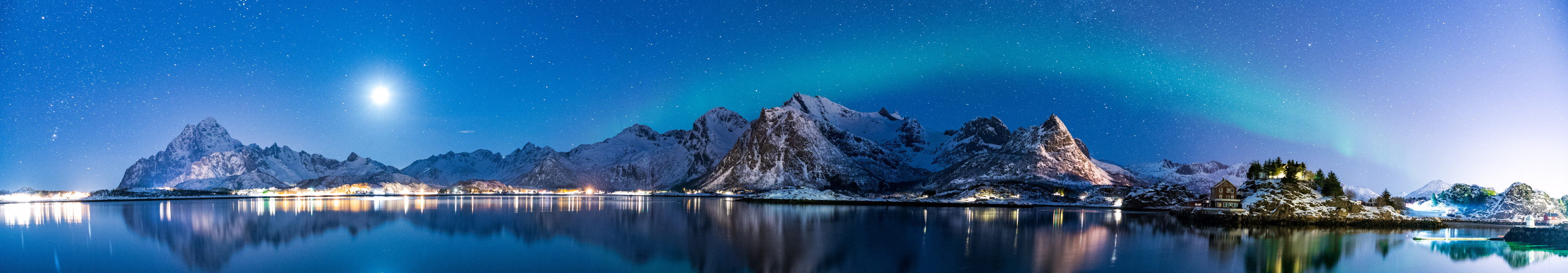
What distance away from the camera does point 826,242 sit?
4534 cm

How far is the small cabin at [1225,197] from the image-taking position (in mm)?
104250

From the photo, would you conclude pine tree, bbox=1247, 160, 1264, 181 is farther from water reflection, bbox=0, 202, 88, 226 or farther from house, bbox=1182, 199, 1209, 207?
water reflection, bbox=0, 202, 88, 226

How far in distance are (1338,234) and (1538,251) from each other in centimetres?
1464

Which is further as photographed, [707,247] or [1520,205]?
[1520,205]

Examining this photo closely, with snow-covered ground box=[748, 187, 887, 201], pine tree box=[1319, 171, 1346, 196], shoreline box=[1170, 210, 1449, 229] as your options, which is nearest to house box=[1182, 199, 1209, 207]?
pine tree box=[1319, 171, 1346, 196]

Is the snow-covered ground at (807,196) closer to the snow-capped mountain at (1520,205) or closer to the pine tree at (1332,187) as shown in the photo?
the pine tree at (1332,187)

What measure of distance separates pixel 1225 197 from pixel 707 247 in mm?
95622

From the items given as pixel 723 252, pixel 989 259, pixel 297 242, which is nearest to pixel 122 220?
pixel 297 242

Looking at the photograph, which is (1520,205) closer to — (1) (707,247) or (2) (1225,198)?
(2) (1225,198)

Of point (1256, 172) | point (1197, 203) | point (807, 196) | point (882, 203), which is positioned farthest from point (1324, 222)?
point (807, 196)

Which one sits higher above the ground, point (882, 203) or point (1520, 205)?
point (1520, 205)

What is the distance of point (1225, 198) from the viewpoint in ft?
344

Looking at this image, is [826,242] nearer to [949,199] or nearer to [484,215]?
[484,215]

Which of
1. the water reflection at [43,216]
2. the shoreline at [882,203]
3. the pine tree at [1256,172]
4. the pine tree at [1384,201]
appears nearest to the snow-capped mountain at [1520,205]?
the pine tree at [1384,201]
